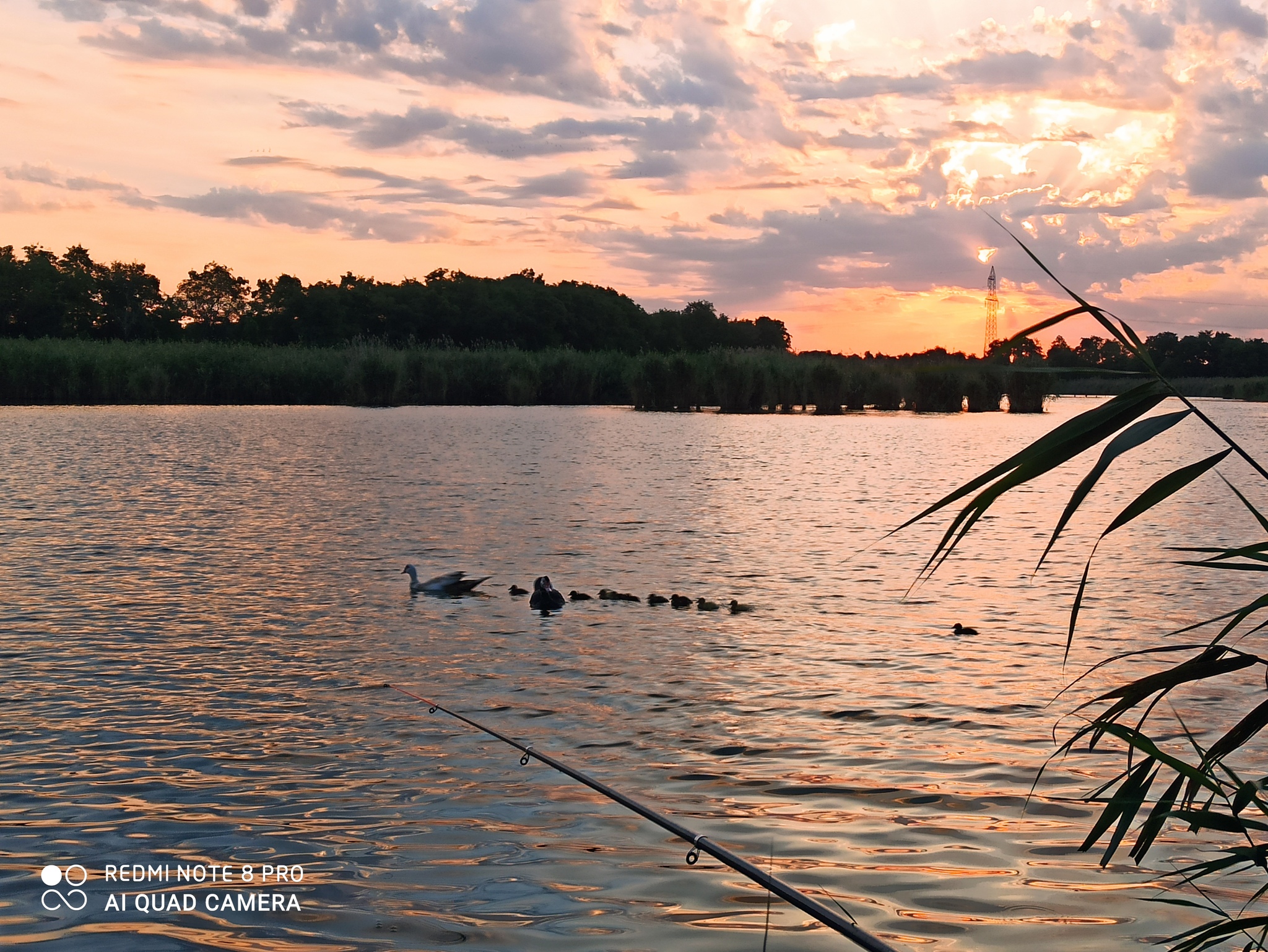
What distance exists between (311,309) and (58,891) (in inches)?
3996

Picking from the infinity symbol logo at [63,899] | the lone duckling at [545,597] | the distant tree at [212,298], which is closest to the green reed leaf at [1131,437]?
the infinity symbol logo at [63,899]

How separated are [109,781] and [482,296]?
363 feet

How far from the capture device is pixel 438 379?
205 feet

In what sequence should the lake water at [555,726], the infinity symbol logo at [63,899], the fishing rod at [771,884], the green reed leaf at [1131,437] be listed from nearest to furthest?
the fishing rod at [771,884]
the green reed leaf at [1131,437]
the infinity symbol logo at [63,899]
the lake water at [555,726]

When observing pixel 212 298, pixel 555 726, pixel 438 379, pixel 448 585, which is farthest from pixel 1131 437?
pixel 212 298

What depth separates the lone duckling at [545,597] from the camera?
1125 cm

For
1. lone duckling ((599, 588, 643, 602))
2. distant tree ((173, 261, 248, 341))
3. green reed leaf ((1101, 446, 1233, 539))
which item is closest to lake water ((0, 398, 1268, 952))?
lone duckling ((599, 588, 643, 602))

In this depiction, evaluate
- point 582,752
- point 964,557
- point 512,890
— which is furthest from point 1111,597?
point 512,890

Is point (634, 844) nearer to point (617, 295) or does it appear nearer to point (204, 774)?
point (204, 774)

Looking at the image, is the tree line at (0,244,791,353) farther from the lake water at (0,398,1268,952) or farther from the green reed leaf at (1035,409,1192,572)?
the green reed leaf at (1035,409,1192,572)

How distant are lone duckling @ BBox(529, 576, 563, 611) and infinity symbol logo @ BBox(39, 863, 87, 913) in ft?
21.8

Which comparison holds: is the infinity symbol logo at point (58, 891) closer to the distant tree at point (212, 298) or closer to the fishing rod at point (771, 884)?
the fishing rod at point (771, 884)

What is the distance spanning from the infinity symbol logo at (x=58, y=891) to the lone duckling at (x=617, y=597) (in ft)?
24.1

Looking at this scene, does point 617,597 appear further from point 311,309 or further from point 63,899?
point 311,309
